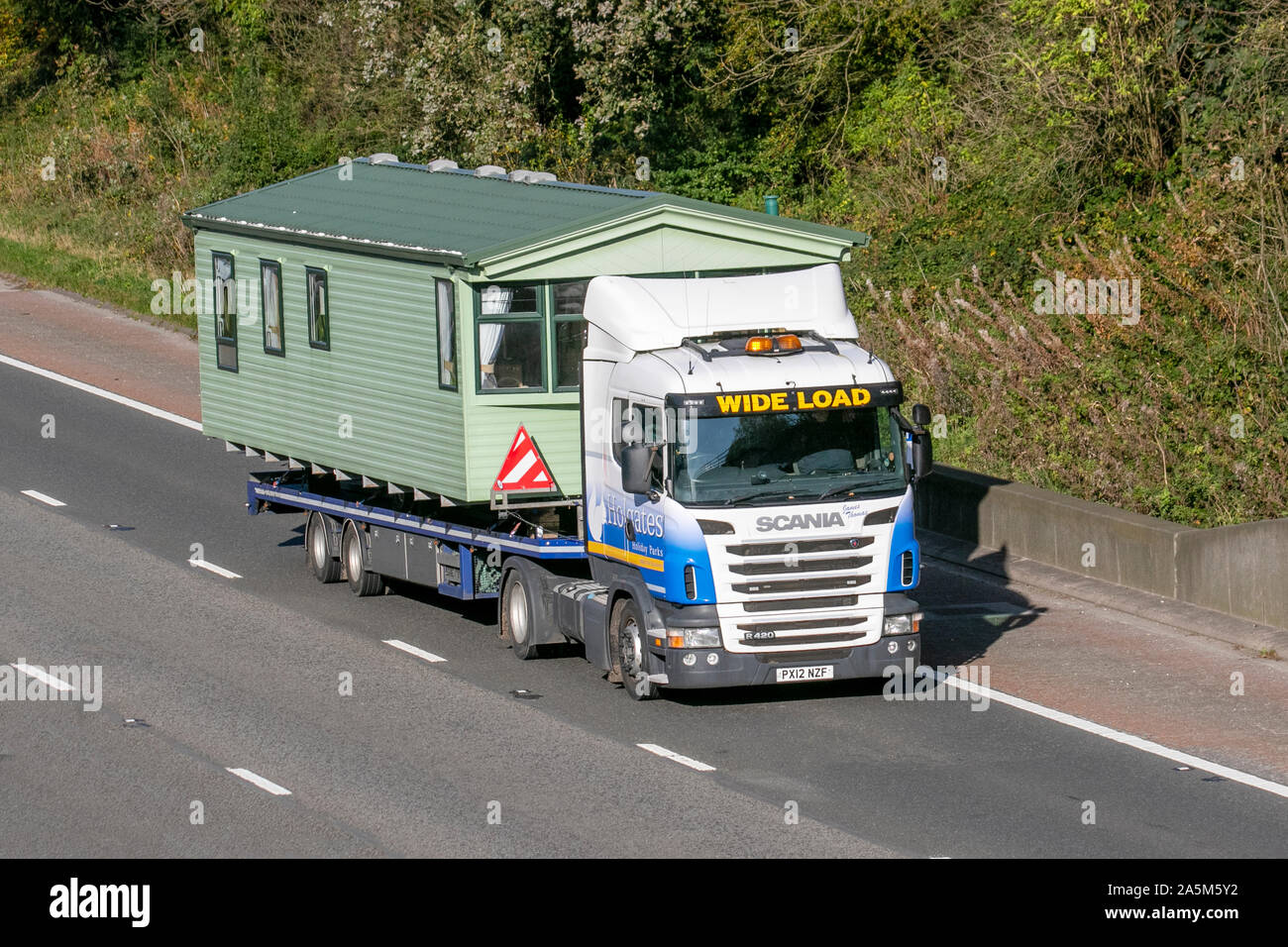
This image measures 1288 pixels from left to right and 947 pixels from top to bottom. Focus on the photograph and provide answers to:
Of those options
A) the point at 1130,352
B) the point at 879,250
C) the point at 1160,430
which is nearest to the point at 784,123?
the point at 879,250

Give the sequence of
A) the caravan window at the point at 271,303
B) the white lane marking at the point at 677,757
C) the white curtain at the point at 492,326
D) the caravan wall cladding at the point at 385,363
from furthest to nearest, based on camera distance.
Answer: the caravan window at the point at 271,303 → the caravan wall cladding at the point at 385,363 → the white curtain at the point at 492,326 → the white lane marking at the point at 677,757

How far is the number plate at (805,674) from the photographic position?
1437cm

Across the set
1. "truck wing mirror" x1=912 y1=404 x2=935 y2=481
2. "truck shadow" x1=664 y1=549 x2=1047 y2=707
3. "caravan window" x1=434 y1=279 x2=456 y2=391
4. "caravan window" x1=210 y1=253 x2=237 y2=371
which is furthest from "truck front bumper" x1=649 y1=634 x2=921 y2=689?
"caravan window" x1=210 y1=253 x2=237 y2=371

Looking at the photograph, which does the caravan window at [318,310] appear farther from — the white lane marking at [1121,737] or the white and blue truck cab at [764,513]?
the white lane marking at [1121,737]

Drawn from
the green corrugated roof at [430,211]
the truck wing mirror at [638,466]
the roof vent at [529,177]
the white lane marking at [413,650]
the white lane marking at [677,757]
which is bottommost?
the white lane marking at [413,650]

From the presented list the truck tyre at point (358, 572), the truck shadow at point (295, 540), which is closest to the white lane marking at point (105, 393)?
the truck shadow at point (295, 540)

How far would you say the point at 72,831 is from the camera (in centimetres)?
1178

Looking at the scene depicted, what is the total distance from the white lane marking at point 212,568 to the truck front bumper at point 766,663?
6658mm

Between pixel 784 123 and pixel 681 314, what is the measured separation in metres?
18.7

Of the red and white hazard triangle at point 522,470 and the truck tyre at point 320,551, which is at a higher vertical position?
the red and white hazard triangle at point 522,470

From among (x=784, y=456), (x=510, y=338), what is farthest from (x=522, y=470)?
(x=784, y=456)

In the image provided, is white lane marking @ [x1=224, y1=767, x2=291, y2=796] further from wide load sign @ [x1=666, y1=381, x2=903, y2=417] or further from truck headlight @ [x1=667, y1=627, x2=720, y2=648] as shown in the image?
wide load sign @ [x1=666, y1=381, x2=903, y2=417]

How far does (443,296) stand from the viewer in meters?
16.4
